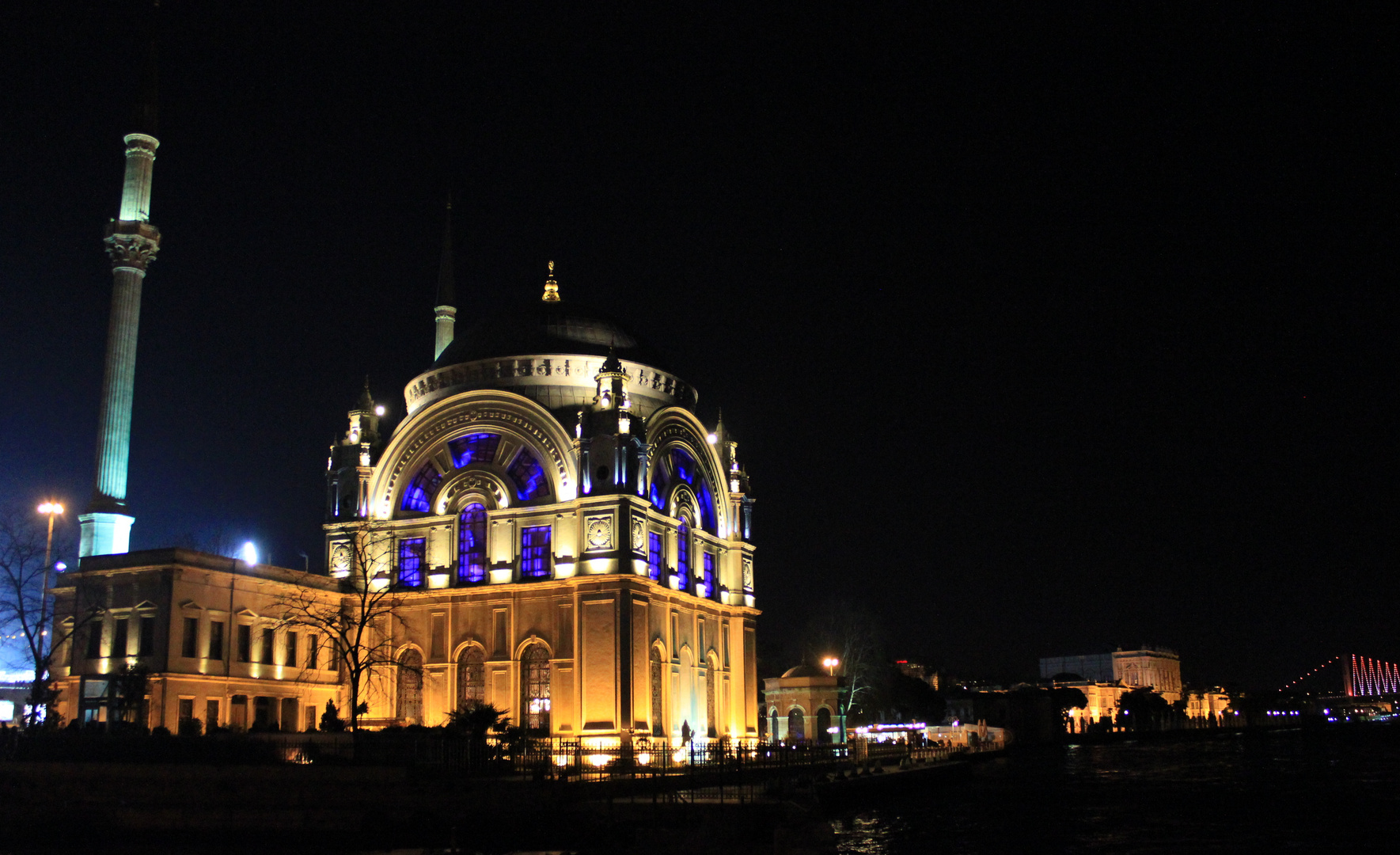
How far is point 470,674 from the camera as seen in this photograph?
139 feet

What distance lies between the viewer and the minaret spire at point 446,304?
2267 inches

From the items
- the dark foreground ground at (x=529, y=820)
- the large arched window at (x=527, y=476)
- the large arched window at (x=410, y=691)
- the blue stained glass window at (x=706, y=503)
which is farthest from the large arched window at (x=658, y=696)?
the dark foreground ground at (x=529, y=820)

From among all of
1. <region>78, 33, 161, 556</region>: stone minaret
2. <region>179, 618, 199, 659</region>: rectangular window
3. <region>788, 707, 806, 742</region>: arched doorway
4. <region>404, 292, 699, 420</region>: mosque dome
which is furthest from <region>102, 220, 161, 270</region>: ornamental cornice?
<region>788, 707, 806, 742</region>: arched doorway

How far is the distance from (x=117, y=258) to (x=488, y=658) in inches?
825

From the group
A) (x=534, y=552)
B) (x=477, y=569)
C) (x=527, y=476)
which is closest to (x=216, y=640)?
(x=477, y=569)

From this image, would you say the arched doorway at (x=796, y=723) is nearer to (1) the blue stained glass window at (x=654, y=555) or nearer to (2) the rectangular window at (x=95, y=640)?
(1) the blue stained glass window at (x=654, y=555)

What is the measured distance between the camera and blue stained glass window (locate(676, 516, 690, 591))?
45469 mm

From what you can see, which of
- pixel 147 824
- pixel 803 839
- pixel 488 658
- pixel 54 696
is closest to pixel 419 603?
pixel 488 658

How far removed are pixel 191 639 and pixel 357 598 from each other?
26.7 ft

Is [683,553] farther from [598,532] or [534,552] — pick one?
[534,552]

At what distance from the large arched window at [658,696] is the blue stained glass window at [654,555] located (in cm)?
258

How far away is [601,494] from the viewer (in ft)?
134

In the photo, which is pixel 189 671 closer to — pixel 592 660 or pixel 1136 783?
pixel 592 660

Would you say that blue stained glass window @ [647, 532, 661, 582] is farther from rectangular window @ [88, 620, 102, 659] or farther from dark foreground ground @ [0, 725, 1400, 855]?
rectangular window @ [88, 620, 102, 659]
